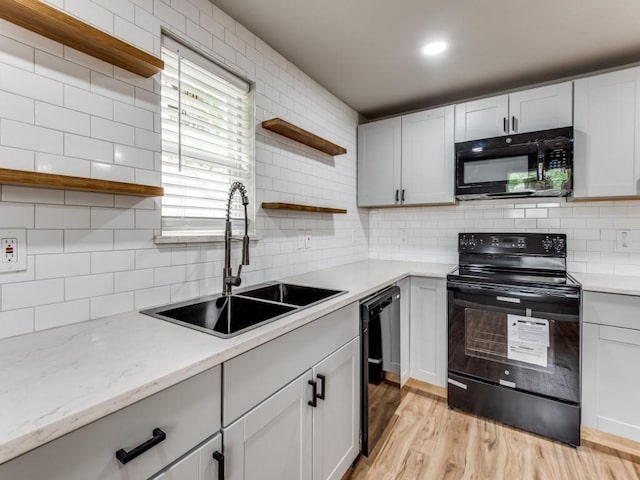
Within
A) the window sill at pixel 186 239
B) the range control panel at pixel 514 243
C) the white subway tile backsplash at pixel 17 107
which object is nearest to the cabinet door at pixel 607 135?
the range control panel at pixel 514 243

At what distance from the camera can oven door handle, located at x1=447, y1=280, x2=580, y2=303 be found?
1852 millimetres

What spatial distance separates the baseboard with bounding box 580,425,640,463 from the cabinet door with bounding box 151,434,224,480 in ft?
7.22

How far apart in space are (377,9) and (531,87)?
159cm

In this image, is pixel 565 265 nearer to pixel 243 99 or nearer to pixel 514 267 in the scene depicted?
pixel 514 267

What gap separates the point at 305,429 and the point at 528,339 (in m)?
1.52

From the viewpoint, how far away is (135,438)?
707 mm

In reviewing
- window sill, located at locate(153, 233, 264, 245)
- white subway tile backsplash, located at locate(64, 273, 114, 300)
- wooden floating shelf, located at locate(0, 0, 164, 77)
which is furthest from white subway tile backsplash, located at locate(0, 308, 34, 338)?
wooden floating shelf, located at locate(0, 0, 164, 77)

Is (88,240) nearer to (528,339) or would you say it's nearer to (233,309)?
(233,309)

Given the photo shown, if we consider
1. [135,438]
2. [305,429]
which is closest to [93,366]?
[135,438]

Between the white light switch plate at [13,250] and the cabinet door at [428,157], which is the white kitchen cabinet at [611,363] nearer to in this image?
the cabinet door at [428,157]

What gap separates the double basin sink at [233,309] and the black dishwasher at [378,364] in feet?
1.02

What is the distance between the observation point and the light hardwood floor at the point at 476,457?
1.65m

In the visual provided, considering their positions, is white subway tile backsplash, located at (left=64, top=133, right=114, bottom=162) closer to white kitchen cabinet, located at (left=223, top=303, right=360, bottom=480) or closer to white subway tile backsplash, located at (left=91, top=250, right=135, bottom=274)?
white subway tile backsplash, located at (left=91, top=250, right=135, bottom=274)

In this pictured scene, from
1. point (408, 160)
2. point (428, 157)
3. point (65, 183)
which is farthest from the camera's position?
point (408, 160)
